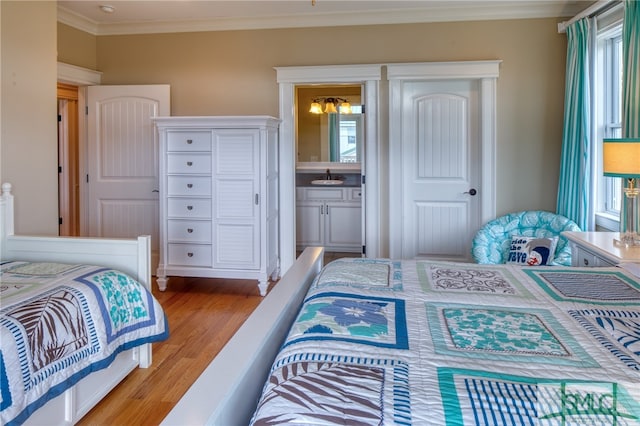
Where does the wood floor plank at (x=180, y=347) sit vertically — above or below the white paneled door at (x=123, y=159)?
below

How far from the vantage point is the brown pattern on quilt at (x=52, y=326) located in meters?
1.77

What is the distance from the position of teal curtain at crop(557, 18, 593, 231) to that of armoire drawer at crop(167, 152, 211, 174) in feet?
9.97

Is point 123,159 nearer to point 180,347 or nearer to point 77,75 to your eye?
point 77,75

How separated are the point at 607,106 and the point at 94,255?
3.76 m

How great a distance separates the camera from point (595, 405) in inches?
35.0

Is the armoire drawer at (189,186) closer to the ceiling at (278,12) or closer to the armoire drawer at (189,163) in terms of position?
the armoire drawer at (189,163)

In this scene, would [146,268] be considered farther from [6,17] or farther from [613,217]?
[613,217]

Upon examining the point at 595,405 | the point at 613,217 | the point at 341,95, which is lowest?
the point at 595,405

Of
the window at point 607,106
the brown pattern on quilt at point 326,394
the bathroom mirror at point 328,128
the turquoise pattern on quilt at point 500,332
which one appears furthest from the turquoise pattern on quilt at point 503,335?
the bathroom mirror at point 328,128

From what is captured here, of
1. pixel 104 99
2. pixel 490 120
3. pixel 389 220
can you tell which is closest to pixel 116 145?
pixel 104 99

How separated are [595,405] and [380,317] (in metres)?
0.57

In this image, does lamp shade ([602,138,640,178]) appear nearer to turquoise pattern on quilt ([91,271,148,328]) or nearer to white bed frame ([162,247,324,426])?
white bed frame ([162,247,324,426])

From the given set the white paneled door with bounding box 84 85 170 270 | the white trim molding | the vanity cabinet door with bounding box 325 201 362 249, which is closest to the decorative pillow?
the vanity cabinet door with bounding box 325 201 362 249

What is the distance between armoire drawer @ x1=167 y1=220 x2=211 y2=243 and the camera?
419 centimetres
